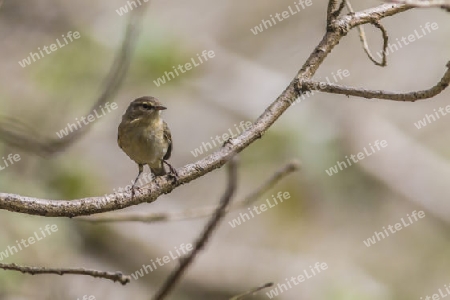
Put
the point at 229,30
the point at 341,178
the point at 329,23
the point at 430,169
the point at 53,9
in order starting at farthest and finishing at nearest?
the point at 229,30
the point at 341,178
the point at 53,9
the point at 430,169
the point at 329,23

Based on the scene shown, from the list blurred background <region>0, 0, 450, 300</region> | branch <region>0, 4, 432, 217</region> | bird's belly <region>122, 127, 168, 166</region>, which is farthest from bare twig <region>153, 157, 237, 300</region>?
blurred background <region>0, 0, 450, 300</region>

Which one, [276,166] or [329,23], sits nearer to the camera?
[329,23]

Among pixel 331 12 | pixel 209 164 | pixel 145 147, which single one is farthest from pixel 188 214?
pixel 331 12

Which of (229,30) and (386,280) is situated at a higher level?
(229,30)

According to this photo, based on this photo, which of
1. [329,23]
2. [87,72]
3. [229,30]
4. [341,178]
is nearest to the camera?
[329,23]

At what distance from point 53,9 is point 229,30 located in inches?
139

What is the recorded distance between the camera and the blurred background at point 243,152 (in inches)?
312

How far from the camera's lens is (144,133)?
16.0 feet

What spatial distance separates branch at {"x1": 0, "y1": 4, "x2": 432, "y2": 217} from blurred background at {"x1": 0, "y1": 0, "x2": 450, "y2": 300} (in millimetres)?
3808

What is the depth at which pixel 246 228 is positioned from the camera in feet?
40.9

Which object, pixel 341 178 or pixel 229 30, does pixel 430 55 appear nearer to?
pixel 341 178

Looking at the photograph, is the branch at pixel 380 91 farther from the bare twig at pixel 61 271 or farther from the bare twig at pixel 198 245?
the bare twig at pixel 61 271

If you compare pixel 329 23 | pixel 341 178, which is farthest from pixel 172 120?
pixel 329 23

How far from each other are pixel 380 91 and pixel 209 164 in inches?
31.0
